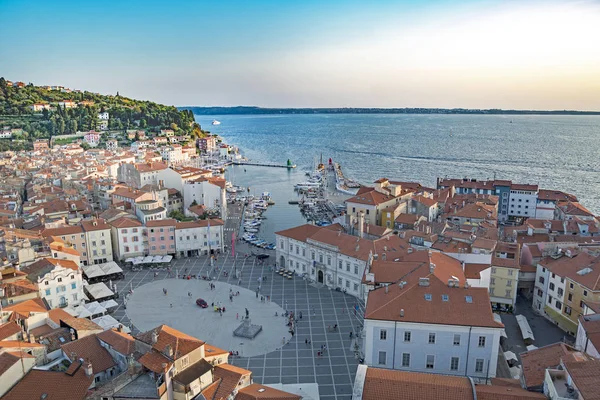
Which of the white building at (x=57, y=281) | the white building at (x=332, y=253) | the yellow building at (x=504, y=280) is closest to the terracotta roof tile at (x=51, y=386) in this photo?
the white building at (x=57, y=281)

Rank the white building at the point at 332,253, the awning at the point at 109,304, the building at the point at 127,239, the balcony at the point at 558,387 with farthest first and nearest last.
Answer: the building at the point at 127,239
the white building at the point at 332,253
the awning at the point at 109,304
the balcony at the point at 558,387

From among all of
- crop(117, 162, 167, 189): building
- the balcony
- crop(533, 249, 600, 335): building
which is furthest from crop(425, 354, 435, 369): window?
crop(117, 162, 167, 189): building

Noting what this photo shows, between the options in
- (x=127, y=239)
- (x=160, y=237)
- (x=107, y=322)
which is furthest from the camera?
(x=160, y=237)

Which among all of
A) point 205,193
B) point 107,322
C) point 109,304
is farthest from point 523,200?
point 107,322

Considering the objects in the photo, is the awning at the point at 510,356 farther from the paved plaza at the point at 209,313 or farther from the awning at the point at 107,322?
the awning at the point at 107,322

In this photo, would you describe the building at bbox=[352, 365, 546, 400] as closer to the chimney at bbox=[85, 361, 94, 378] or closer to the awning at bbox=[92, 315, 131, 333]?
the chimney at bbox=[85, 361, 94, 378]

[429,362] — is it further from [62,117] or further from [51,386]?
[62,117]
